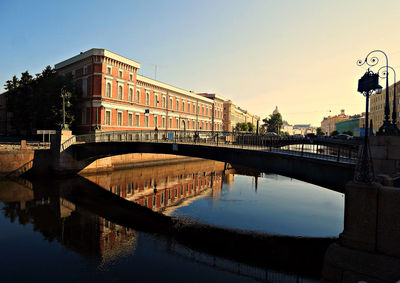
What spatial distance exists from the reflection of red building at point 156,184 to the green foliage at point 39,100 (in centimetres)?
1364

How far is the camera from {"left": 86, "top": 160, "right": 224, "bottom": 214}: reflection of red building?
2122 cm

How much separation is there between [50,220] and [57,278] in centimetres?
707

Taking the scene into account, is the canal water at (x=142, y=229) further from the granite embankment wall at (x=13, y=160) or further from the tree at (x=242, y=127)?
the tree at (x=242, y=127)

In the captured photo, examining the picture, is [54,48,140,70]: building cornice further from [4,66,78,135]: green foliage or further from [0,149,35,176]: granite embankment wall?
[0,149,35,176]: granite embankment wall

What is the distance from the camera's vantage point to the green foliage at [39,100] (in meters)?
36.7

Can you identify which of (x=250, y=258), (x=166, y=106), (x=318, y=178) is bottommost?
(x=250, y=258)

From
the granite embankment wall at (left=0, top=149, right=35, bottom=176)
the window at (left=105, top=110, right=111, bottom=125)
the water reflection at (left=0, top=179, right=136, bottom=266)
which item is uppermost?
the window at (left=105, top=110, right=111, bottom=125)

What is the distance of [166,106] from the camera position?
5281 cm

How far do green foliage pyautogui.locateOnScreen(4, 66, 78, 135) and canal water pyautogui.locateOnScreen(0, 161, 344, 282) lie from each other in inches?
570

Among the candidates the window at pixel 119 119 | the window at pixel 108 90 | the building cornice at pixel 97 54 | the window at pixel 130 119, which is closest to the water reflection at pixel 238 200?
the window at pixel 119 119

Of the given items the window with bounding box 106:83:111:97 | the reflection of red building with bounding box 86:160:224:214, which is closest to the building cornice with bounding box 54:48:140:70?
the window with bounding box 106:83:111:97

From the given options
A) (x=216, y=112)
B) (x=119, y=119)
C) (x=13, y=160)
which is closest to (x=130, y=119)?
(x=119, y=119)

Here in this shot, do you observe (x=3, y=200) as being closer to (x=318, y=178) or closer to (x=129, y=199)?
(x=129, y=199)

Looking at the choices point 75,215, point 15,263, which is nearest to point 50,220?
point 75,215
